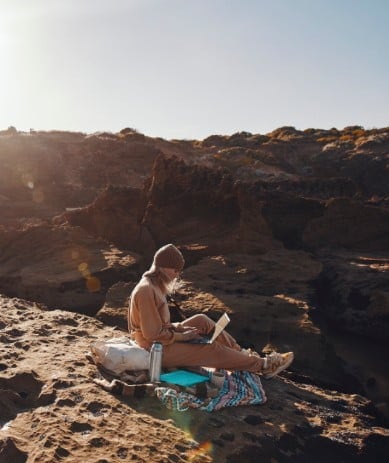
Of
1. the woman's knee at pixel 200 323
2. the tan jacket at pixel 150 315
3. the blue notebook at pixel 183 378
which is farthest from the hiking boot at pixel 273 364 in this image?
the tan jacket at pixel 150 315

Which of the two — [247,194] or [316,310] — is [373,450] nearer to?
[316,310]

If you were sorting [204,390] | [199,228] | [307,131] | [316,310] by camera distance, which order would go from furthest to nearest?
1. [307,131]
2. [199,228]
3. [316,310]
4. [204,390]

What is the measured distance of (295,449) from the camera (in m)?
3.44

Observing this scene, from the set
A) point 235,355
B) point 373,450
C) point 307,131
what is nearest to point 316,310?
point 235,355

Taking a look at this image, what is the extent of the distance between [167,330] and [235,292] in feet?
9.91

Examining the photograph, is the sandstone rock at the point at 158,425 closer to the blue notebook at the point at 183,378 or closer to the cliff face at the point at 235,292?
the cliff face at the point at 235,292

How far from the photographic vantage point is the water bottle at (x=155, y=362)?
395 cm

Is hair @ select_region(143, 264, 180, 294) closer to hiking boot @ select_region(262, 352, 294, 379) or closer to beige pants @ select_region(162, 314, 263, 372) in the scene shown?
beige pants @ select_region(162, 314, 263, 372)

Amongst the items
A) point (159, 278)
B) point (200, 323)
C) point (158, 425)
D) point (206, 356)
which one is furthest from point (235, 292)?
point (158, 425)

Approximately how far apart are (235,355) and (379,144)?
27.4m

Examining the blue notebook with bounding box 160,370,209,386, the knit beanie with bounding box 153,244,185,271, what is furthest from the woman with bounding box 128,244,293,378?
the blue notebook with bounding box 160,370,209,386

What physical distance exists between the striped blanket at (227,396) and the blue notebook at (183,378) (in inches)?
4.2

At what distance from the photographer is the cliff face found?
140 inches

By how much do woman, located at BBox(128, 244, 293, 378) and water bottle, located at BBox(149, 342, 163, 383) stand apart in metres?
0.15
